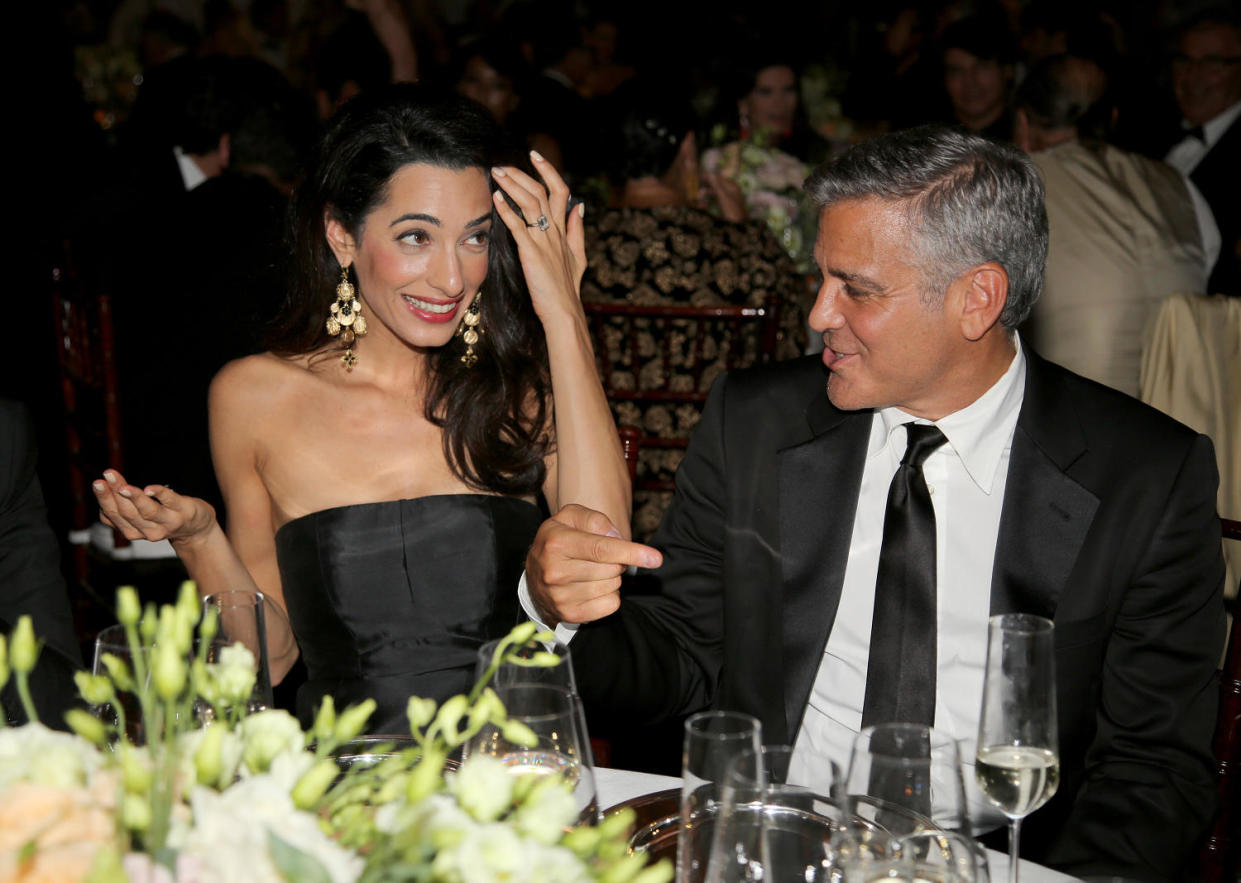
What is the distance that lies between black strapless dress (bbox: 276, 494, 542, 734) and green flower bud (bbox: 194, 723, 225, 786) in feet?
4.95

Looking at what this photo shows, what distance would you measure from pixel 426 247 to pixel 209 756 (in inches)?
60.7

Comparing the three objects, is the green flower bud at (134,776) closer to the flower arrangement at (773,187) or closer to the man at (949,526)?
the man at (949,526)

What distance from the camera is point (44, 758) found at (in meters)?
0.74

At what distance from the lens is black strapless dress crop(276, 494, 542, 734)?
2.29m

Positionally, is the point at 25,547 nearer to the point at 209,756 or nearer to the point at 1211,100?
the point at 209,756

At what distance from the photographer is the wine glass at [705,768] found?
0.91 meters

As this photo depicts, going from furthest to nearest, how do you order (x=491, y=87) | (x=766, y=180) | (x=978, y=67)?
(x=491, y=87)
(x=978, y=67)
(x=766, y=180)

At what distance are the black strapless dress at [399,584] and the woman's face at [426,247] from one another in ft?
A: 1.13

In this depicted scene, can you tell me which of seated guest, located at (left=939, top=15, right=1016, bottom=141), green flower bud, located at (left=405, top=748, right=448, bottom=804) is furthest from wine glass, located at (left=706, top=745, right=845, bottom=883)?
seated guest, located at (left=939, top=15, right=1016, bottom=141)

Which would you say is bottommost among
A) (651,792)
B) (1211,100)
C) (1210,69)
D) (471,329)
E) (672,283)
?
(651,792)

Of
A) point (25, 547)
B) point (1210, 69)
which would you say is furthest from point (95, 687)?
point (1210, 69)

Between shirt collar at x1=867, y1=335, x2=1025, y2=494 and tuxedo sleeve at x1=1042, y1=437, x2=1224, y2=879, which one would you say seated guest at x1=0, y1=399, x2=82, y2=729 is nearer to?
shirt collar at x1=867, y1=335, x2=1025, y2=494

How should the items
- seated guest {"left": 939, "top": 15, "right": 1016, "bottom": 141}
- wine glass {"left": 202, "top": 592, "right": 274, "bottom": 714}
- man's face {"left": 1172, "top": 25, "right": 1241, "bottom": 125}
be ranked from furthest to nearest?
seated guest {"left": 939, "top": 15, "right": 1016, "bottom": 141}
man's face {"left": 1172, "top": 25, "right": 1241, "bottom": 125}
wine glass {"left": 202, "top": 592, "right": 274, "bottom": 714}

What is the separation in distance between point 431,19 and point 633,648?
7512 millimetres
